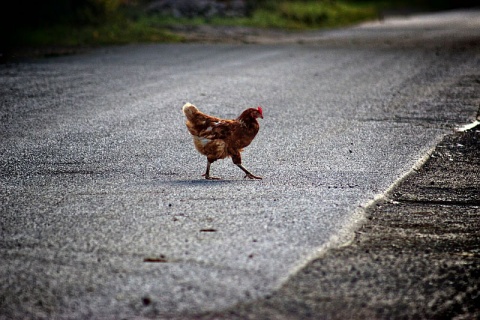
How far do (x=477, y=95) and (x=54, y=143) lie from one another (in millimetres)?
6617

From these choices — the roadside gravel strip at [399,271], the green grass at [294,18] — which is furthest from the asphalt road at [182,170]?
the green grass at [294,18]

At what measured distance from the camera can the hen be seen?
6.39m

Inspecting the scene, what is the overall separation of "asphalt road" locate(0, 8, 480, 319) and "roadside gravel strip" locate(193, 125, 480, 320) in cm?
15

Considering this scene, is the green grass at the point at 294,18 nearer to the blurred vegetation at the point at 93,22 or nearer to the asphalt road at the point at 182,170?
the blurred vegetation at the point at 93,22

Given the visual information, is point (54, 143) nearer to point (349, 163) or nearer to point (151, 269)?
point (349, 163)

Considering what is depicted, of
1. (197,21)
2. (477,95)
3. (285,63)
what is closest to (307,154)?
(477,95)

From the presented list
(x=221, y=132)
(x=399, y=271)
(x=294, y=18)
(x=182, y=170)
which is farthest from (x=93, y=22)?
(x=399, y=271)

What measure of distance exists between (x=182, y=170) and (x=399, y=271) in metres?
2.98

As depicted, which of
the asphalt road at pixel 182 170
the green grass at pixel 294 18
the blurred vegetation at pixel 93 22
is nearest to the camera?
the asphalt road at pixel 182 170

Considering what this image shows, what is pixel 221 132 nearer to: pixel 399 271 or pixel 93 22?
pixel 399 271

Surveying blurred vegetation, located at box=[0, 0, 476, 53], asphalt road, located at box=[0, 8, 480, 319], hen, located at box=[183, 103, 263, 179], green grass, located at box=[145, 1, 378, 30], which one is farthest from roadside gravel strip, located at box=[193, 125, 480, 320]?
green grass, located at box=[145, 1, 378, 30]

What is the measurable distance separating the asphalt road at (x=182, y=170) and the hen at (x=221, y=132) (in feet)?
0.91

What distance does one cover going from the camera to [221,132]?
6.38 m

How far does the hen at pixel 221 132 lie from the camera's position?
6.39 metres
